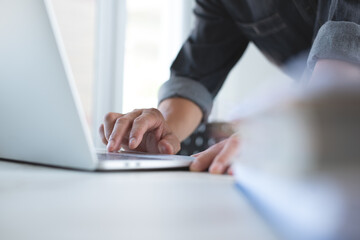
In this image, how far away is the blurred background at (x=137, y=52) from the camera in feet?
6.64

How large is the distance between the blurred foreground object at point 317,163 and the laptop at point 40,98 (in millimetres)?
209

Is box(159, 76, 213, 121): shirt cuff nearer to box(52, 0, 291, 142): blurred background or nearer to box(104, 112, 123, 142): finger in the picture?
box(104, 112, 123, 142): finger

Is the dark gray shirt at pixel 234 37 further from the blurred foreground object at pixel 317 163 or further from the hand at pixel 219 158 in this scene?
the blurred foreground object at pixel 317 163

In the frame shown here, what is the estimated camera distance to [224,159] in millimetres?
416

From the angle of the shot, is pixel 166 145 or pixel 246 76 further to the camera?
pixel 246 76

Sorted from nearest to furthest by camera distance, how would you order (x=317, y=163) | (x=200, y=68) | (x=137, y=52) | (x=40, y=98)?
1. (x=317, y=163)
2. (x=40, y=98)
3. (x=200, y=68)
4. (x=137, y=52)

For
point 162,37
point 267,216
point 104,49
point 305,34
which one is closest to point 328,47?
point 305,34

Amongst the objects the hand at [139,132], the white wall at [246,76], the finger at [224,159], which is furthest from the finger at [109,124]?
the white wall at [246,76]

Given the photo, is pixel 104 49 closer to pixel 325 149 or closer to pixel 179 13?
pixel 179 13

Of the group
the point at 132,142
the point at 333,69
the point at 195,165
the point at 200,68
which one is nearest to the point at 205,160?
the point at 195,165

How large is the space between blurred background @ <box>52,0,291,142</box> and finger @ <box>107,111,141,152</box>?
4.31 ft

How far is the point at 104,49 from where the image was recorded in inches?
81.7

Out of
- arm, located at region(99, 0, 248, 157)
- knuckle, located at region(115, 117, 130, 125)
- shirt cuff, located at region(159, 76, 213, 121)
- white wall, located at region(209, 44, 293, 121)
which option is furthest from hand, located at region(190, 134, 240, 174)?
white wall, located at region(209, 44, 293, 121)

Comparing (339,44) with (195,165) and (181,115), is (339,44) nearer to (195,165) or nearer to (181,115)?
(195,165)
